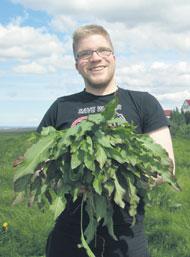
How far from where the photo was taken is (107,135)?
2973 mm

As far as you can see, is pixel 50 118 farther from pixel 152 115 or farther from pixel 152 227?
pixel 152 227

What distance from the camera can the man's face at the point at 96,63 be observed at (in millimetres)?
3461

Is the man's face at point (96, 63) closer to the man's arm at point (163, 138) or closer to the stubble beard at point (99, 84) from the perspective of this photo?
the stubble beard at point (99, 84)

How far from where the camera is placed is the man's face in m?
3.46

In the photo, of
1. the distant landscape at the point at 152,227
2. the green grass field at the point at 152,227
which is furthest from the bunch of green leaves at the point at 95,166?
the distant landscape at the point at 152,227

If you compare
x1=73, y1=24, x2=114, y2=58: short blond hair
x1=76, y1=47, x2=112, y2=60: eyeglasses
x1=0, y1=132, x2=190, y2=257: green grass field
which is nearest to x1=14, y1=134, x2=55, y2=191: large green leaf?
x1=76, y1=47, x2=112, y2=60: eyeglasses

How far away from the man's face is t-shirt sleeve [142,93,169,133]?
31cm

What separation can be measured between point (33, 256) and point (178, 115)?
54.1 m

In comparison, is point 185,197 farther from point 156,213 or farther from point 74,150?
point 74,150

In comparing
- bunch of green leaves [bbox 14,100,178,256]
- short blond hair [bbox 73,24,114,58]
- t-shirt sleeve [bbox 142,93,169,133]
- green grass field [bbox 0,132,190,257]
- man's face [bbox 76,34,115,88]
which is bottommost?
green grass field [bbox 0,132,190,257]

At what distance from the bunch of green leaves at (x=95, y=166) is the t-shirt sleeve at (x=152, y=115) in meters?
0.41

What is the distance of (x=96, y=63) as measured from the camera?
3.45m

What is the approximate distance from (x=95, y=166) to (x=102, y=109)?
0.74 metres

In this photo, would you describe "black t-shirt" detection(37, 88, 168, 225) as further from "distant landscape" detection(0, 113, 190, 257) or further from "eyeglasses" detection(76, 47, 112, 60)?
"distant landscape" detection(0, 113, 190, 257)
